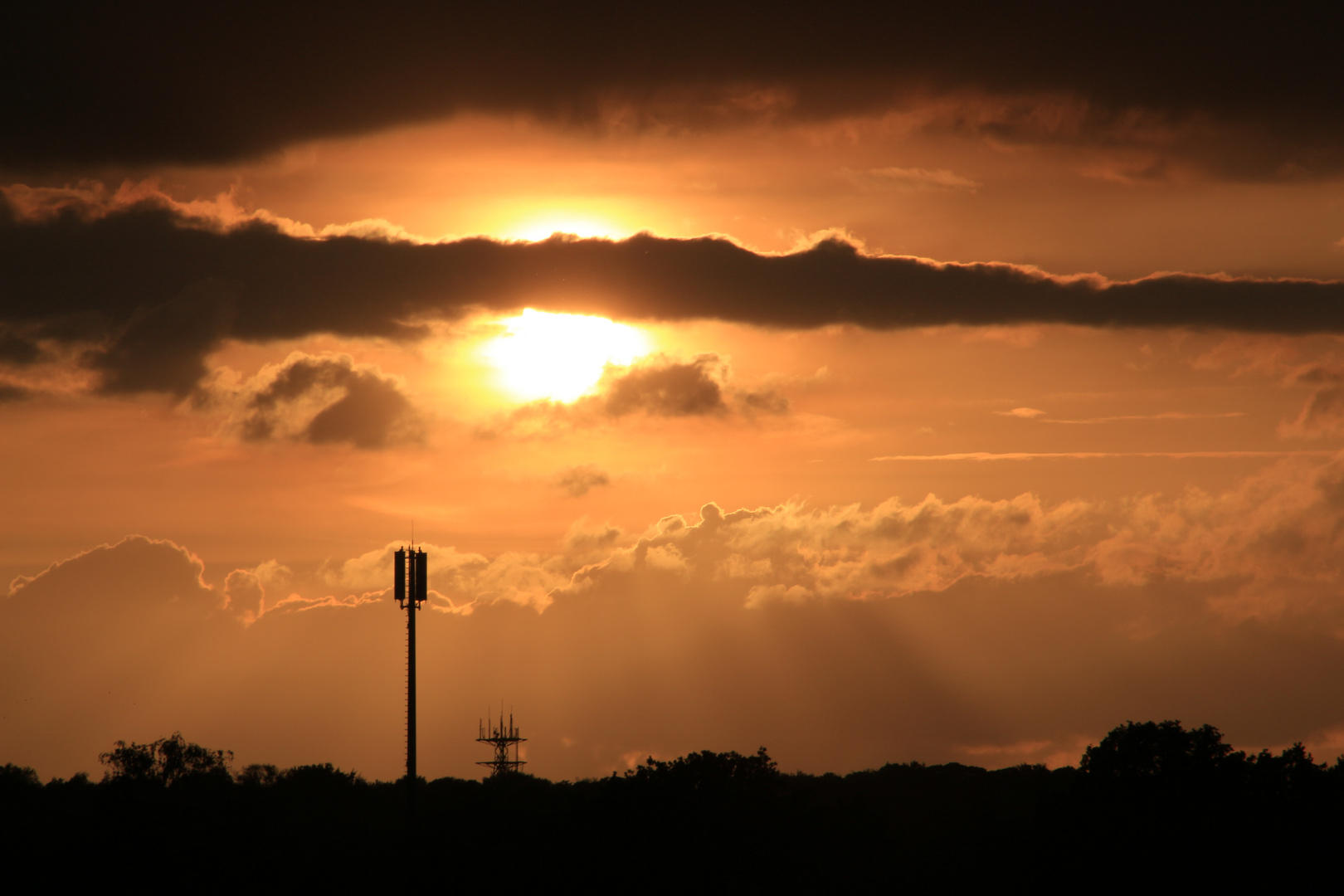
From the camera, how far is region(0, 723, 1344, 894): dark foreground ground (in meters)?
65.4

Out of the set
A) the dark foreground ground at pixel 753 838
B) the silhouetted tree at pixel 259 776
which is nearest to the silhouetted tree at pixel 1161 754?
the dark foreground ground at pixel 753 838

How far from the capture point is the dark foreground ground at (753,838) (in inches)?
2576

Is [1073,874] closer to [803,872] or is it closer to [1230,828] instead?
[1230,828]

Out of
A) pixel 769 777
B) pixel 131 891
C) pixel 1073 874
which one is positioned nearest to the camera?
pixel 1073 874

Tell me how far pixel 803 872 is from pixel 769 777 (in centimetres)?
992

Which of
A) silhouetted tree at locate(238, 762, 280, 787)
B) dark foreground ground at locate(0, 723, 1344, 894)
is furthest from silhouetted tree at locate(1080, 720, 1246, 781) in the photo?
silhouetted tree at locate(238, 762, 280, 787)

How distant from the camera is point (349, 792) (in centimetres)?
12088

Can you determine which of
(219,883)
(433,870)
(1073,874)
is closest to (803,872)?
(1073,874)

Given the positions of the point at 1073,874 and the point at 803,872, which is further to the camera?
the point at 803,872

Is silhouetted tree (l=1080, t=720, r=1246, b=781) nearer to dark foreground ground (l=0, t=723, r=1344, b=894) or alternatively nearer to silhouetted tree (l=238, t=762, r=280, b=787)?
dark foreground ground (l=0, t=723, r=1344, b=894)

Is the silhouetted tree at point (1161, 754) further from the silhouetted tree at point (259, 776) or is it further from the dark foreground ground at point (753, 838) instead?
the silhouetted tree at point (259, 776)

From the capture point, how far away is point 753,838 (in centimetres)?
7381

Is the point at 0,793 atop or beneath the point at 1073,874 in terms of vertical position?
atop

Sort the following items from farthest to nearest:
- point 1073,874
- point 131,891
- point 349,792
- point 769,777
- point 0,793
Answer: point 349,792, point 0,793, point 769,777, point 131,891, point 1073,874
